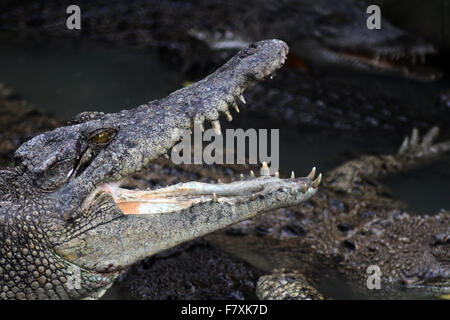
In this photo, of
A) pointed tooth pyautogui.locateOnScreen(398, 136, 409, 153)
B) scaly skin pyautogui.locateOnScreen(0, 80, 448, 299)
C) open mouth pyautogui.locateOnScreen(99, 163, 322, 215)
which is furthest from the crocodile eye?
pointed tooth pyautogui.locateOnScreen(398, 136, 409, 153)

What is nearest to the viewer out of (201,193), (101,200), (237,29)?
(101,200)

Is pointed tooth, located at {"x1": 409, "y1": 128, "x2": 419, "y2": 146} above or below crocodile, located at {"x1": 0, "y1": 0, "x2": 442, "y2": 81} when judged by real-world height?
below

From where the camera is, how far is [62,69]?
6.46 meters

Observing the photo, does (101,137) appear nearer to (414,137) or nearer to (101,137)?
(101,137)

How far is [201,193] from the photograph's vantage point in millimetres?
3363

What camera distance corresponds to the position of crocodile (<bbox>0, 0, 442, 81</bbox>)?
6.24 meters

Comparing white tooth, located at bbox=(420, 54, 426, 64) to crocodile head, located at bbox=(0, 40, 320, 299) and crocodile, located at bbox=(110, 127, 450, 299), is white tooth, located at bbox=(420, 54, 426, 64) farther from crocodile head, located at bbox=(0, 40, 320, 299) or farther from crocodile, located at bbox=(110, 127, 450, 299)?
crocodile head, located at bbox=(0, 40, 320, 299)

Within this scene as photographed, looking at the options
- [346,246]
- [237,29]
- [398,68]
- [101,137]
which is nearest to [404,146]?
[398,68]

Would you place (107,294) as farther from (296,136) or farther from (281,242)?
(296,136)

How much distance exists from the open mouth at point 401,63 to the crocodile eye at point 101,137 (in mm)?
3946

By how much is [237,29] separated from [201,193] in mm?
3747

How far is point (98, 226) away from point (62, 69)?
3904mm

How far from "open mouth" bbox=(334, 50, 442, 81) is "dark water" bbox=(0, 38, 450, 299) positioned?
5.0 inches
